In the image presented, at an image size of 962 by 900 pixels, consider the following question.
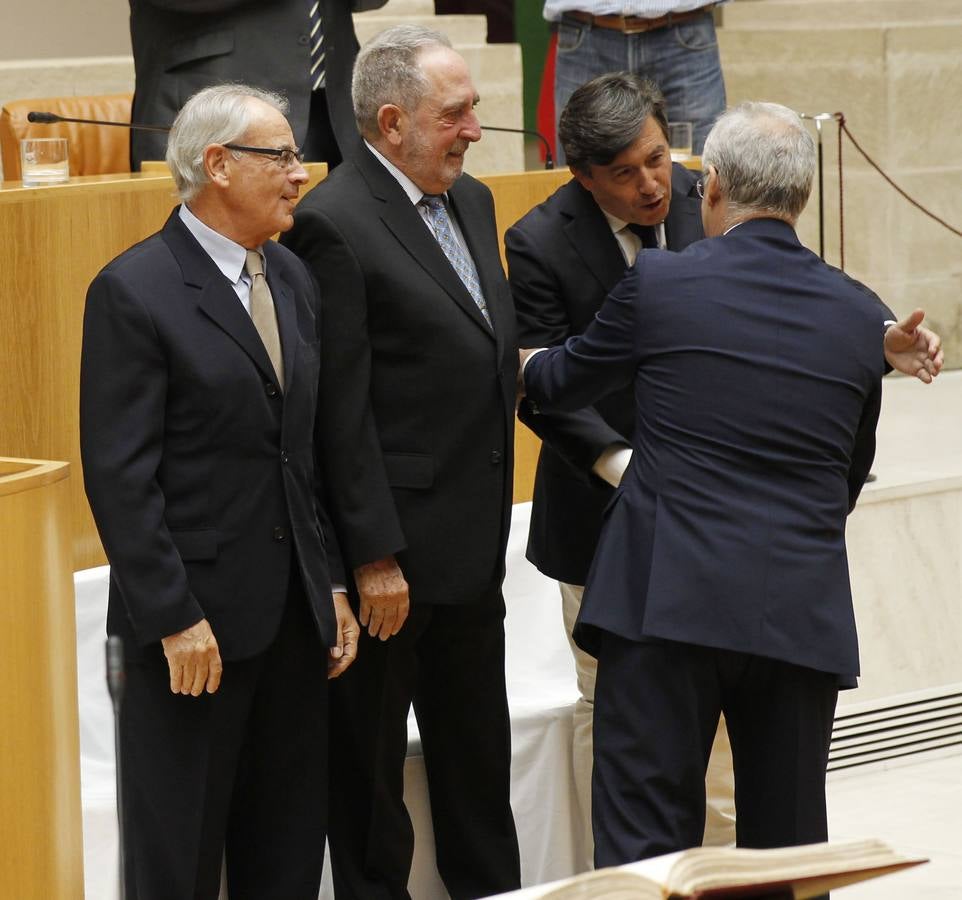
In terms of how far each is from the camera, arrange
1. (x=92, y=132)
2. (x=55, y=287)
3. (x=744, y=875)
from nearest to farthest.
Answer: (x=744, y=875)
(x=55, y=287)
(x=92, y=132)

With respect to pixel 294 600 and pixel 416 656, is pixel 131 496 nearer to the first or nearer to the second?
pixel 294 600

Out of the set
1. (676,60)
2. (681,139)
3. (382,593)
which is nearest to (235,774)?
(382,593)

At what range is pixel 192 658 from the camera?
8.70ft

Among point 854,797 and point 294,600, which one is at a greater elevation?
point 294,600

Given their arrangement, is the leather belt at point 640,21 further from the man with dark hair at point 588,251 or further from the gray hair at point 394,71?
the gray hair at point 394,71

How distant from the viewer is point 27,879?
255cm

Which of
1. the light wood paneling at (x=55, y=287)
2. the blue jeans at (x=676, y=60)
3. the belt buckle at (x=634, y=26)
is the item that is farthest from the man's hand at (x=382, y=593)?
the belt buckle at (x=634, y=26)

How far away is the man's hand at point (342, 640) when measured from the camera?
9.57 feet

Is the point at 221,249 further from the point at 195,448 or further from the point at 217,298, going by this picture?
the point at 195,448

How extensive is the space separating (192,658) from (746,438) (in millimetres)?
893

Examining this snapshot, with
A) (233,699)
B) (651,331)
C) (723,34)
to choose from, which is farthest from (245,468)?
(723,34)

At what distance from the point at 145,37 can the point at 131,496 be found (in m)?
1.86

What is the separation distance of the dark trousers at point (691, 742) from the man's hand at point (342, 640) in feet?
1.38

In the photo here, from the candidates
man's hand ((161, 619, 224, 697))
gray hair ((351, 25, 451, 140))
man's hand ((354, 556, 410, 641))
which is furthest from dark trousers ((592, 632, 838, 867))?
gray hair ((351, 25, 451, 140))
